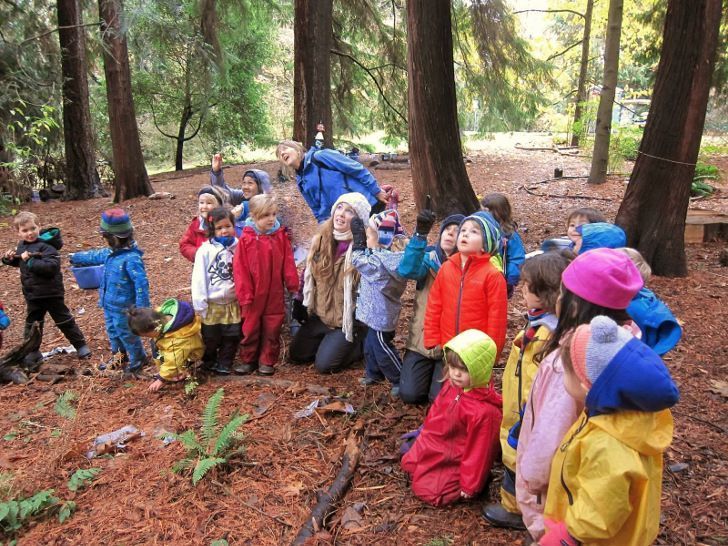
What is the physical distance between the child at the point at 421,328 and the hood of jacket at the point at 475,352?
0.98 meters

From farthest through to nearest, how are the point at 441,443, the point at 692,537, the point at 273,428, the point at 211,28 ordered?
the point at 211,28
the point at 273,428
the point at 441,443
the point at 692,537

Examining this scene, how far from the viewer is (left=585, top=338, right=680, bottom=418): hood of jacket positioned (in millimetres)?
1719

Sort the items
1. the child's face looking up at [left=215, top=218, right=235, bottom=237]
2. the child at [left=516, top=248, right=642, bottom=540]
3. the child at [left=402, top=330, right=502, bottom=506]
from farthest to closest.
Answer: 1. the child's face looking up at [left=215, top=218, right=235, bottom=237]
2. the child at [left=402, top=330, right=502, bottom=506]
3. the child at [left=516, top=248, right=642, bottom=540]

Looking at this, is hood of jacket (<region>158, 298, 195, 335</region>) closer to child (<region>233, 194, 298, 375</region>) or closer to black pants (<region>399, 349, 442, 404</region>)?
child (<region>233, 194, 298, 375</region>)

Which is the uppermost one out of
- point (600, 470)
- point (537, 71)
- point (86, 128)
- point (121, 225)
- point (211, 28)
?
point (211, 28)

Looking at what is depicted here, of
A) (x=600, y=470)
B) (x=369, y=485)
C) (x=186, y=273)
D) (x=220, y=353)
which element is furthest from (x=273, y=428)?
(x=186, y=273)

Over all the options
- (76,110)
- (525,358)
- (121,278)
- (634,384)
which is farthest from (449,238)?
(76,110)


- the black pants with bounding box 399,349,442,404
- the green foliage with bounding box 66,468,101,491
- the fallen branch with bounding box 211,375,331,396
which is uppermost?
the black pants with bounding box 399,349,442,404

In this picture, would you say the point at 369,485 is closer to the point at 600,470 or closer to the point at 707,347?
the point at 600,470

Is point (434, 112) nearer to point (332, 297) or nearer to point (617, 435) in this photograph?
point (332, 297)

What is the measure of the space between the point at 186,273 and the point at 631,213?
6.10m

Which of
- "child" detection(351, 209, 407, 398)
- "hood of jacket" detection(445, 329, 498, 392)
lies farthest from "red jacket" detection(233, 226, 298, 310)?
"hood of jacket" detection(445, 329, 498, 392)

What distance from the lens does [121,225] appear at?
475 cm

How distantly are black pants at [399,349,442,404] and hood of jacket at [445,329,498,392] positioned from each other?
3.50 ft
